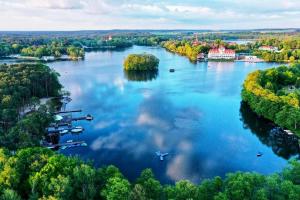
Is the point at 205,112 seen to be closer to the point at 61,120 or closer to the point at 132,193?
the point at 61,120

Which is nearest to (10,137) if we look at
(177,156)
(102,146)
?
(102,146)

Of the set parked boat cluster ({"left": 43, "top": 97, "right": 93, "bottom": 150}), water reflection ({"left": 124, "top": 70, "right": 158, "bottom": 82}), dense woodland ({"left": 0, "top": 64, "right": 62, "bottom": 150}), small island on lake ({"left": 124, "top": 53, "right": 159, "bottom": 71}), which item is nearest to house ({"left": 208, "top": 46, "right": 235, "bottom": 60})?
small island on lake ({"left": 124, "top": 53, "right": 159, "bottom": 71})

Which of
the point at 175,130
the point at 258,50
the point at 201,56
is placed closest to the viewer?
the point at 175,130

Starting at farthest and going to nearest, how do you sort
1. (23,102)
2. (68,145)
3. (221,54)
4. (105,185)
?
1. (221,54)
2. (23,102)
3. (68,145)
4. (105,185)

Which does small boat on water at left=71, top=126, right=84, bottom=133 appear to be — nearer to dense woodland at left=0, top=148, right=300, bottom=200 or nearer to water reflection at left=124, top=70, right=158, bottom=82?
dense woodland at left=0, top=148, right=300, bottom=200

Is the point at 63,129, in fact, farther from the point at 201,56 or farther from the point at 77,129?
the point at 201,56

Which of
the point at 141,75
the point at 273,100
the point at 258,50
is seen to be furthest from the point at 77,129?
the point at 258,50

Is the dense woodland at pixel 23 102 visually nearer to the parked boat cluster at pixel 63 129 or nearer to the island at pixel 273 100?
the parked boat cluster at pixel 63 129

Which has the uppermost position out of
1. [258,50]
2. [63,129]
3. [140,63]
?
[258,50]
